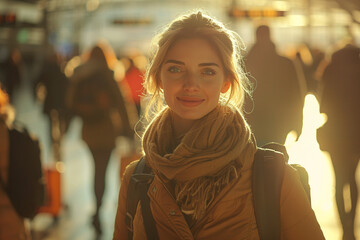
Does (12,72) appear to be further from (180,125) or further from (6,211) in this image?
(180,125)

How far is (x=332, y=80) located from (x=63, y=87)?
5.14m

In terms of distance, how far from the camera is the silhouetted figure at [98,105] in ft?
21.4

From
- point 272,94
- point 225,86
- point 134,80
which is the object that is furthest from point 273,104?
point 134,80

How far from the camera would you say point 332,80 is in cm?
577

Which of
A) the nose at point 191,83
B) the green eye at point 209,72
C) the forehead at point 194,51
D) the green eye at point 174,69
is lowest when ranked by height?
the nose at point 191,83

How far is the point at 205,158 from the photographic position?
211cm

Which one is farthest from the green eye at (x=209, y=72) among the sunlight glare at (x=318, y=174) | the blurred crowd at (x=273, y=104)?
the sunlight glare at (x=318, y=174)

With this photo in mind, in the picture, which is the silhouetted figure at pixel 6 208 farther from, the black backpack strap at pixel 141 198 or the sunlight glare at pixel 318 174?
the sunlight glare at pixel 318 174

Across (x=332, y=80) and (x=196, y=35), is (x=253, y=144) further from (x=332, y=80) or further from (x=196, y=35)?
(x=332, y=80)

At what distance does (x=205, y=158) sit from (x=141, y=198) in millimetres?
279

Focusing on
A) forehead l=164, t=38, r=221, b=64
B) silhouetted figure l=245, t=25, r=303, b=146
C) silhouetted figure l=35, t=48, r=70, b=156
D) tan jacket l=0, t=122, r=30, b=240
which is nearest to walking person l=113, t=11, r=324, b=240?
forehead l=164, t=38, r=221, b=64

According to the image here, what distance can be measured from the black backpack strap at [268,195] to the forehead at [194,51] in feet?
1.36

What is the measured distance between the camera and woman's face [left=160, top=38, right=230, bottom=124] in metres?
2.18

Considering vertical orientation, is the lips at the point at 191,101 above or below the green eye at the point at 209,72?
below
